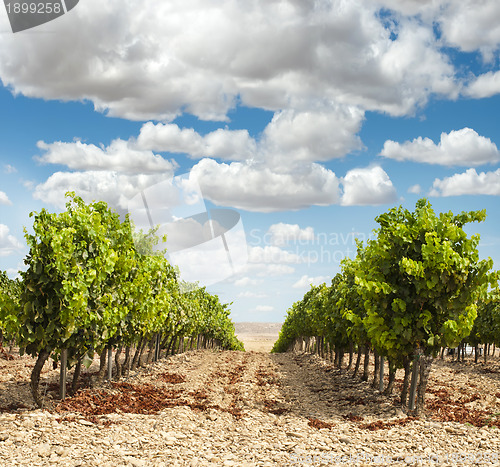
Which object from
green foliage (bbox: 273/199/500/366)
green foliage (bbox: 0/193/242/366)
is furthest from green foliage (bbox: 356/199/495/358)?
green foliage (bbox: 0/193/242/366)

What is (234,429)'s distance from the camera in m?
12.5

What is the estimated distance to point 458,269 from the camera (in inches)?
531

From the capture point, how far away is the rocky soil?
32.2 ft

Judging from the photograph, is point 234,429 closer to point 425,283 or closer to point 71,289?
point 71,289

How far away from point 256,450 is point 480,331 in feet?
120

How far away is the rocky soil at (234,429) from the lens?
982 centimetres

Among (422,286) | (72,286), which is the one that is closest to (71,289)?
(72,286)

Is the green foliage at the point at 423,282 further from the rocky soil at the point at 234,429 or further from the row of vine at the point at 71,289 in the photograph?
the row of vine at the point at 71,289

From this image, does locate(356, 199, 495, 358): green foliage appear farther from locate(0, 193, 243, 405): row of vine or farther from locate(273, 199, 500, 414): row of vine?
locate(0, 193, 243, 405): row of vine

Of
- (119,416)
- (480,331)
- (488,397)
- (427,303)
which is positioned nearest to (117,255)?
(119,416)

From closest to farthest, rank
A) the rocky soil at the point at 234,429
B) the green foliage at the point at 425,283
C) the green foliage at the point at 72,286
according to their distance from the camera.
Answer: the rocky soil at the point at 234,429 < the green foliage at the point at 72,286 < the green foliage at the point at 425,283

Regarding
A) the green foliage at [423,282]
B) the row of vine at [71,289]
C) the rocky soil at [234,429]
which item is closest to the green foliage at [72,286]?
the row of vine at [71,289]

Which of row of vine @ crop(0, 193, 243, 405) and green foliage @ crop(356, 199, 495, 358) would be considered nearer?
row of vine @ crop(0, 193, 243, 405)

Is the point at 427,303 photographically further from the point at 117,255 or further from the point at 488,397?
the point at 117,255
